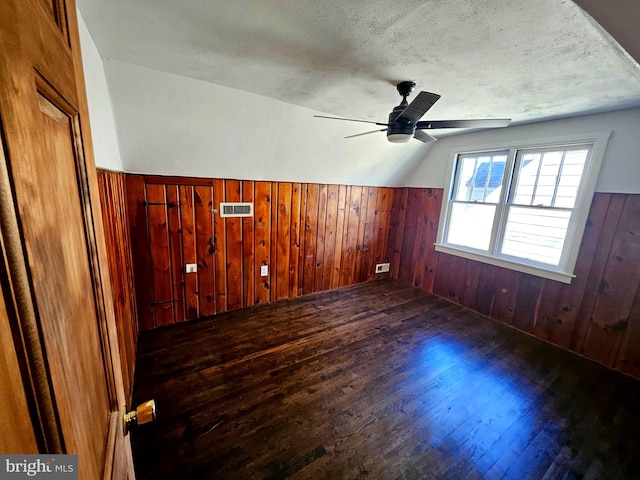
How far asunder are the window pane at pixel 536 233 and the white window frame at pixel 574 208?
0.06 m

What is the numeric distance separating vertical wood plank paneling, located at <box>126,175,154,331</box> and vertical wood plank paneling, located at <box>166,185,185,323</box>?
223mm

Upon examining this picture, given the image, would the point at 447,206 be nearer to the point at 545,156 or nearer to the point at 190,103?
the point at 545,156

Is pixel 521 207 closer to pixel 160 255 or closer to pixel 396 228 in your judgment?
pixel 396 228

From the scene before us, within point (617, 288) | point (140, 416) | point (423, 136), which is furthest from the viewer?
point (617, 288)

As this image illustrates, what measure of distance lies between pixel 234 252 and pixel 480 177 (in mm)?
3516

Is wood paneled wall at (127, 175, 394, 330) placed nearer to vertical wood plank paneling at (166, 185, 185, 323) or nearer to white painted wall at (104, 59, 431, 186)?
vertical wood plank paneling at (166, 185, 185, 323)

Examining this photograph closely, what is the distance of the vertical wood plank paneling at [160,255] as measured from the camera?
2.75 metres

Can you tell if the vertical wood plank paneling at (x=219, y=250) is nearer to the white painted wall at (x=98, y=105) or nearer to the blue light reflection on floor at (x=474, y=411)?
the white painted wall at (x=98, y=105)

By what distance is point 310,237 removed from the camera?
12.9 ft

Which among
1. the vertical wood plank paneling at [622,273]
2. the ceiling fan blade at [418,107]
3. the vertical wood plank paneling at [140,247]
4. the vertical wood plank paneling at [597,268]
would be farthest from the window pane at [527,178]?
the vertical wood plank paneling at [140,247]

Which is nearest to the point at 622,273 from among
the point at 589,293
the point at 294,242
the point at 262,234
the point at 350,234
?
the point at 589,293

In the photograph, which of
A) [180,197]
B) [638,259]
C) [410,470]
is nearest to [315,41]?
[180,197]

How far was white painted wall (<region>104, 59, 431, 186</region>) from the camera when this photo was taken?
2061 mm

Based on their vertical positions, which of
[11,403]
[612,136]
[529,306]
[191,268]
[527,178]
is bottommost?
[529,306]
